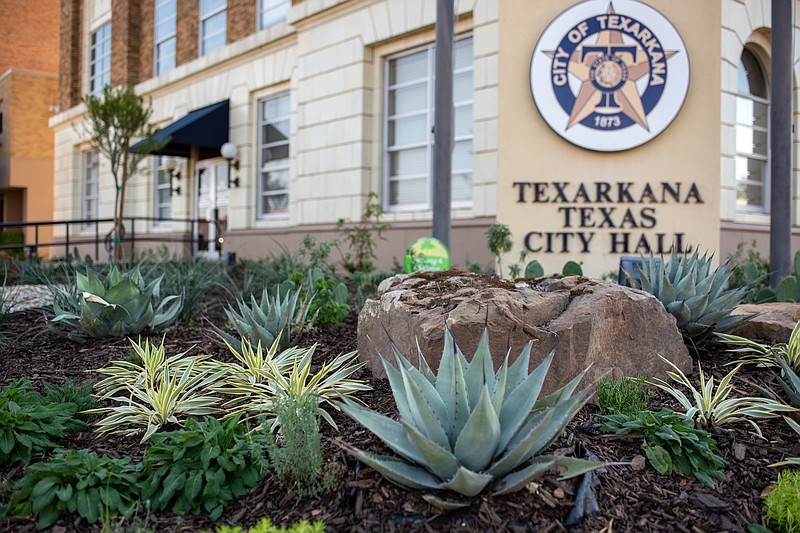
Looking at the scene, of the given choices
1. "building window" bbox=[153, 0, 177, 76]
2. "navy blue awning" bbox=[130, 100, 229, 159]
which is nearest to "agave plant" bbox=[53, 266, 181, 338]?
"navy blue awning" bbox=[130, 100, 229, 159]

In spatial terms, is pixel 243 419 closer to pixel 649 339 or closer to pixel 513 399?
pixel 513 399

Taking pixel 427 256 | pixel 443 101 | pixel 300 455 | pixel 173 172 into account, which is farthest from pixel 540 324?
pixel 173 172

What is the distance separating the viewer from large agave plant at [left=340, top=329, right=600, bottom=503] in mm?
2443

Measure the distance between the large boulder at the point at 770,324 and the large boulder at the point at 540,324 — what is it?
0.94 metres

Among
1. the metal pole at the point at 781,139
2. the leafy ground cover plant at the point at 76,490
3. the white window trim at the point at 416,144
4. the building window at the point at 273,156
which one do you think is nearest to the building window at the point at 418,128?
the white window trim at the point at 416,144

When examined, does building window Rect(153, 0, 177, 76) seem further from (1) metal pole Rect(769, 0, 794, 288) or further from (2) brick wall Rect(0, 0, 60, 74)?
(2) brick wall Rect(0, 0, 60, 74)

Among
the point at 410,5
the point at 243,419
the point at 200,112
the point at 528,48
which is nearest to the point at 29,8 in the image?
the point at 200,112

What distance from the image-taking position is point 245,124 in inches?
600

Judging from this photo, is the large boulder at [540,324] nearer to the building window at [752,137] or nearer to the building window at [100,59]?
the building window at [752,137]

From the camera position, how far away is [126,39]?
19.6m

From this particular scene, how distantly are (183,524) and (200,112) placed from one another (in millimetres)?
14357

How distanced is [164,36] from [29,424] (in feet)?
58.8

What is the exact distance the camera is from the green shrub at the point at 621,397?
350 cm

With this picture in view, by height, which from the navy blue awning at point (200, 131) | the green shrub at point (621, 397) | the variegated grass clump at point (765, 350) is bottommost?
the green shrub at point (621, 397)
